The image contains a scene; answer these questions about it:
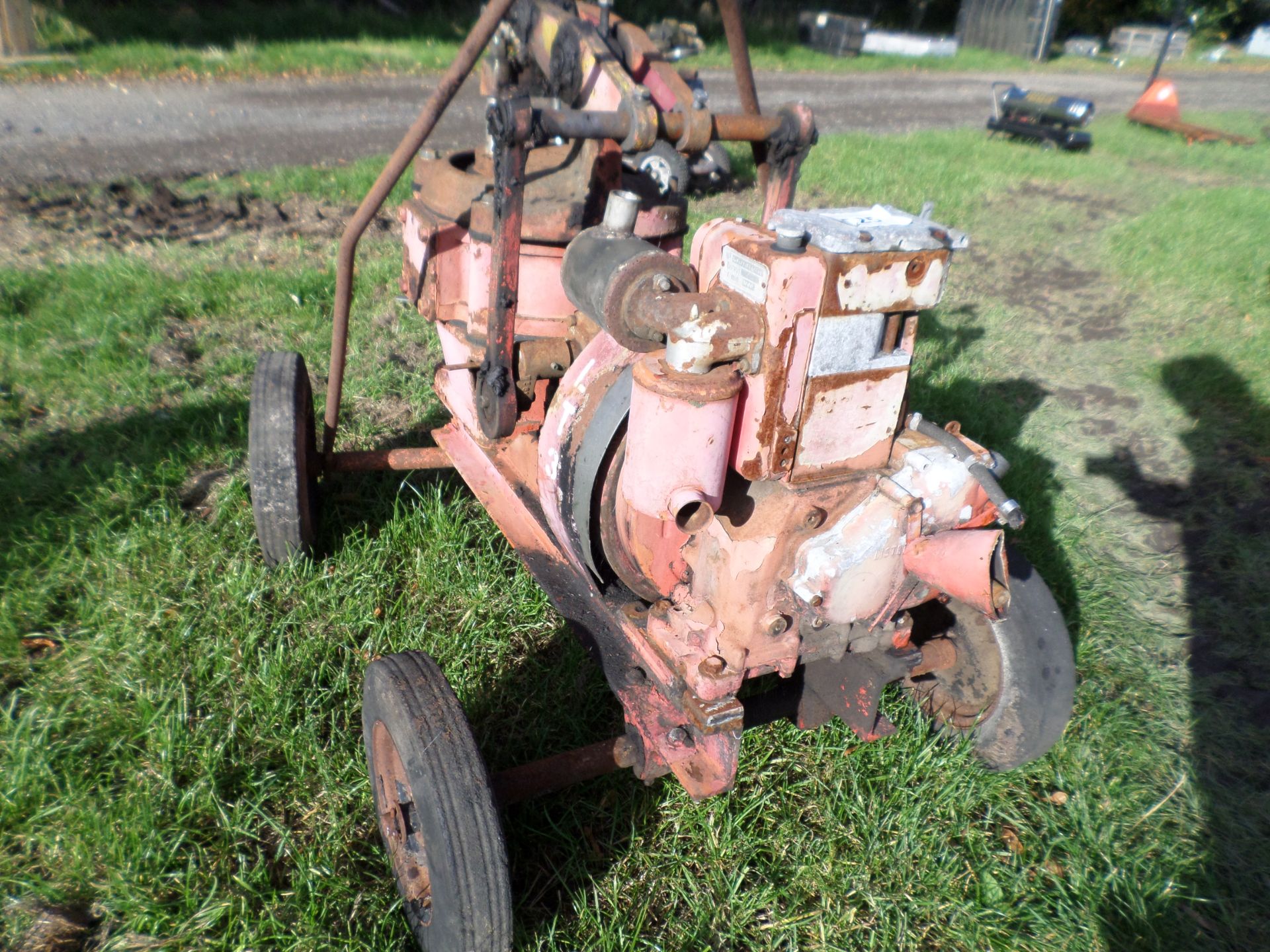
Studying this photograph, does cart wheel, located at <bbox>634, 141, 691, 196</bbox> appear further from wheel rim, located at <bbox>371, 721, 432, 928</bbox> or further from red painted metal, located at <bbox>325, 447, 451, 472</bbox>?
wheel rim, located at <bbox>371, 721, 432, 928</bbox>

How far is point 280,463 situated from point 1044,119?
10487mm

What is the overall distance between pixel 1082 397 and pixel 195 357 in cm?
460

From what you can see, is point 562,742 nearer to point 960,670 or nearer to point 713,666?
point 713,666

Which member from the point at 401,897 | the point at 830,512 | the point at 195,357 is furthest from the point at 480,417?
the point at 195,357

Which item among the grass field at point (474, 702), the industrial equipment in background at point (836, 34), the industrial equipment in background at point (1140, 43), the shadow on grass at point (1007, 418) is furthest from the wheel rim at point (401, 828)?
the industrial equipment in background at point (1140, 43)

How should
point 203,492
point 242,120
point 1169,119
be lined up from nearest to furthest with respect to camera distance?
1. point 203,492
2. point 242,120
3. point 1169,119

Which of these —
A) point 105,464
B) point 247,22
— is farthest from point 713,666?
point 247,22

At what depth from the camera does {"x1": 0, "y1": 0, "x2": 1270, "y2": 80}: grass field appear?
989 centimetres

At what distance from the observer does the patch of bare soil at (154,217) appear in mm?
5301

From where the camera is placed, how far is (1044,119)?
33.2ft

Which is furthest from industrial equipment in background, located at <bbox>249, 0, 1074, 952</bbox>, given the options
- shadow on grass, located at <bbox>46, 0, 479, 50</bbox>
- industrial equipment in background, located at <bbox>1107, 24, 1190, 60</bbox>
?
industrial equipment in background, located at <bbox>1107, 24, 1190, 60</bbox>

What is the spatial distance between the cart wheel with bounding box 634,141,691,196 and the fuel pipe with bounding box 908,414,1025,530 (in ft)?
3.56

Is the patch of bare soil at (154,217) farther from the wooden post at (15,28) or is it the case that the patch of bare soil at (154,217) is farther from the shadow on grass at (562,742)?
the wooden post at (15,28)

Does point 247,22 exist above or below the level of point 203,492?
above
